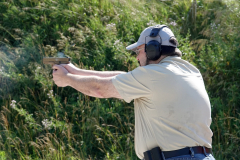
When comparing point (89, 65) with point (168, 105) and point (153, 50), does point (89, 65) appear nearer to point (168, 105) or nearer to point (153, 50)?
point (153, 50)

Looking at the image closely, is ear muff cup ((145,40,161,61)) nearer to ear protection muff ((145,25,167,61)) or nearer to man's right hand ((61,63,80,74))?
ear protection muff ((145,25,167,61))

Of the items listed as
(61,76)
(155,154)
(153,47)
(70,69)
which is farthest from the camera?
(70,69)

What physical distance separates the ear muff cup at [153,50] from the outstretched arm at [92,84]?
427 mm

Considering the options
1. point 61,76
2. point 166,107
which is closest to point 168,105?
point 166,107

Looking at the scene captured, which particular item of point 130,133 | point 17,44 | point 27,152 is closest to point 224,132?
point 130,133

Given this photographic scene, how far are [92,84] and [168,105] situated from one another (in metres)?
0.75

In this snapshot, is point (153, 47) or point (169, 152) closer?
point (169, 152)

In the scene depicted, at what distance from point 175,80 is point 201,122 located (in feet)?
1.42

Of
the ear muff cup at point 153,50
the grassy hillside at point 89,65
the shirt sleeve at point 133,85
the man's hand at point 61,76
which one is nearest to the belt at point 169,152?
the shirt sleeve at point 133,85

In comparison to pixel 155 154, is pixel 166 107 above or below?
above

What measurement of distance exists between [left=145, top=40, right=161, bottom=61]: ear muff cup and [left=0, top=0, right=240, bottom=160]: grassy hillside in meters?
2.33

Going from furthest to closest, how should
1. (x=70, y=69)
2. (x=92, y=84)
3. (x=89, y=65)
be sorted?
(x=89, y=65) → (x=70, y=69) → (x=92, y=84)

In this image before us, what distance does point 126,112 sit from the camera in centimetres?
536

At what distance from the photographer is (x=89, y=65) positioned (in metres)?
6.05
